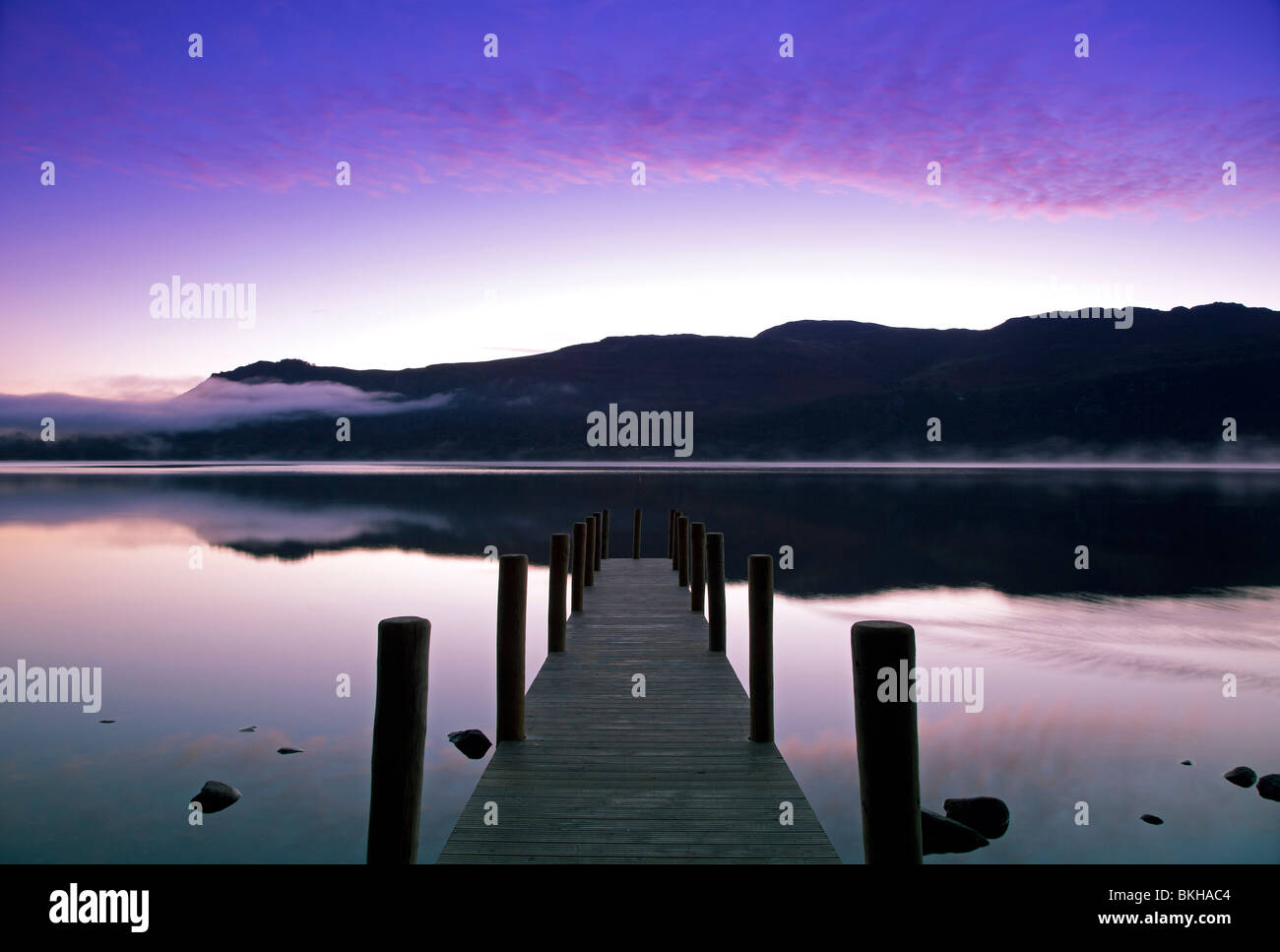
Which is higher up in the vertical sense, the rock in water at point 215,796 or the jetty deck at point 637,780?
the jetty deck at point 637,780

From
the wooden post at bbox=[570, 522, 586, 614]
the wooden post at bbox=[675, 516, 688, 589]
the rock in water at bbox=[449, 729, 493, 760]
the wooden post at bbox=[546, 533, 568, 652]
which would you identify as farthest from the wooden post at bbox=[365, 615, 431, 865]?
the wooden post at bbox=[675, 516, 688, 589]

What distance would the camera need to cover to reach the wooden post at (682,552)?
17.8m

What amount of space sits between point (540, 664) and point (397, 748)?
1064 cm

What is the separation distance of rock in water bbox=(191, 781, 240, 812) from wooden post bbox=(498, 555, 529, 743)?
3501mm

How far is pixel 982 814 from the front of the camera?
838 cm

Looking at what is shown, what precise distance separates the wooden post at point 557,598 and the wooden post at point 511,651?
3.57 meters

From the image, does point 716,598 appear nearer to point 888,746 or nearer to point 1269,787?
point 1269,787

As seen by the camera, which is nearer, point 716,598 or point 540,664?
point 716,598

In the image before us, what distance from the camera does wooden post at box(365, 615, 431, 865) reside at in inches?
181

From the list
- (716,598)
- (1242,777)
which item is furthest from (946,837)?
(1242,777)

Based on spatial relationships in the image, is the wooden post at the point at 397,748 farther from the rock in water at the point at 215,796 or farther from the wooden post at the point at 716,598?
the wooden post at the point at 716,598

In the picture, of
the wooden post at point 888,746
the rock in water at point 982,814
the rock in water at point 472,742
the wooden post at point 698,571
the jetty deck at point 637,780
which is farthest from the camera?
the wooden post at point 698,571

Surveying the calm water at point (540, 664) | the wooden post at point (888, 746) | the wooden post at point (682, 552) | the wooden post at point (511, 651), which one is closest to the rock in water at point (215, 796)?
the calm water at point (540, 664)
